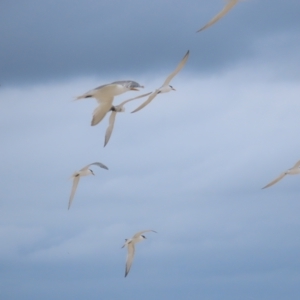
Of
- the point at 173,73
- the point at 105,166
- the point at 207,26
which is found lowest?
the point at 207,26

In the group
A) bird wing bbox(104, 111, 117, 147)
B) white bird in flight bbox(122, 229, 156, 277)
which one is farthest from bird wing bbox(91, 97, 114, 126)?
white bird in flight bbox(122, 229, 156, 277)

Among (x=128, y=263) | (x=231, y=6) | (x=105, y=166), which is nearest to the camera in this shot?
(x=231, y=6)

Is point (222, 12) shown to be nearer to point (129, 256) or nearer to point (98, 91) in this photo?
point (98, 91)

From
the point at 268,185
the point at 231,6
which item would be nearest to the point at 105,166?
the point at 268,185

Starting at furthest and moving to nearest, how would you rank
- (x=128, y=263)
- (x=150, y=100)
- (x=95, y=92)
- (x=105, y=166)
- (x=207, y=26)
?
1. (x=128, y=263)
2. (x=105, y=166)
3. (x=150, y=100)
4. (x=95, y=92)
5. (x=207, y=26)

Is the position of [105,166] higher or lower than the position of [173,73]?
lower

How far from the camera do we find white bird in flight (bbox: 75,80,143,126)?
2331 cm

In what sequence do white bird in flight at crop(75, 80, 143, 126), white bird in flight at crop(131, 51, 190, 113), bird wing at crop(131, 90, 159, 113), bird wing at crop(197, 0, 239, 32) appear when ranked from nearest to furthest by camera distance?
bird wing at crop(197, 0, 239, 32)
white bird in flight at crop(75, 80, 143, 126)
bird wing at crop(131, 90, 159, 113)
white bird in flight at crop(131, 51, 190, 113)

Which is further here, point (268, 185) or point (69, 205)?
point (69, 205)

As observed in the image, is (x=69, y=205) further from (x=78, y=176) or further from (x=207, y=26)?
(x=207, y=26)

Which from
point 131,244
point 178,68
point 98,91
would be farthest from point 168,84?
point 131,244

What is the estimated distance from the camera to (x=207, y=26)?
19078 millimetres

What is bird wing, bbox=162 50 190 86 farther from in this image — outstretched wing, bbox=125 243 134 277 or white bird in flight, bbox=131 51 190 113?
outstretched wing, bbox=125 243 134 277

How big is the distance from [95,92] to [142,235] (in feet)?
35.1
